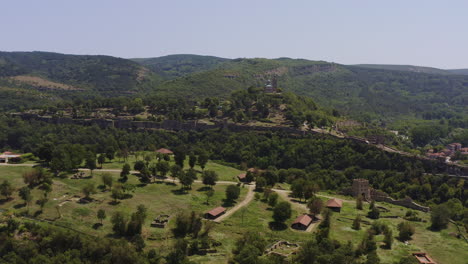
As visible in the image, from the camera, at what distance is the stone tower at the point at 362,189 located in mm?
72312

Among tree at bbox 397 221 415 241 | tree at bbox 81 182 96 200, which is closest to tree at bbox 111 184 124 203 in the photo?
tree at bbox 81 182 96 200

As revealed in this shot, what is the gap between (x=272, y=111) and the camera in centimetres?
11725

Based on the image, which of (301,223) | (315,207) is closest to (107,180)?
(301,223)

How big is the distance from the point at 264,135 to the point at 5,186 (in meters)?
59.3

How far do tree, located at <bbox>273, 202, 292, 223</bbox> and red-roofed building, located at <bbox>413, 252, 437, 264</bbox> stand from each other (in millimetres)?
16063

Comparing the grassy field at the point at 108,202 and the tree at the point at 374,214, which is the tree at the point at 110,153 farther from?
the tree at the point at 374,214

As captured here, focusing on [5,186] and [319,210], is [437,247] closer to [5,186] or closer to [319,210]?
[319,210]

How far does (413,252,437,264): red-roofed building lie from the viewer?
45.7 metres

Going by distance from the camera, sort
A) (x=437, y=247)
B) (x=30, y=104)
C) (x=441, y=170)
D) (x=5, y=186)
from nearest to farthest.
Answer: (x=437, y=247) → (x=5, y=186) → (x=441, y=170) → (x=30, y=104)

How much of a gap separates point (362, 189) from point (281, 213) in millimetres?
23382

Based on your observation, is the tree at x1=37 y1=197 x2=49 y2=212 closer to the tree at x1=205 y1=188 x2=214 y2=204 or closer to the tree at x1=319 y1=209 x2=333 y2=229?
the tree at x1=205 y1=188 x2=214 y2=204

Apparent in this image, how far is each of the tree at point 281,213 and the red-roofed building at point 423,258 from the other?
16063mm

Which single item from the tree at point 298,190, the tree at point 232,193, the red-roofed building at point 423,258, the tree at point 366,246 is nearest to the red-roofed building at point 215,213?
the tree at point 232,193

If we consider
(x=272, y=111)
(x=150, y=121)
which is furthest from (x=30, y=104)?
(x=272, y=111)
